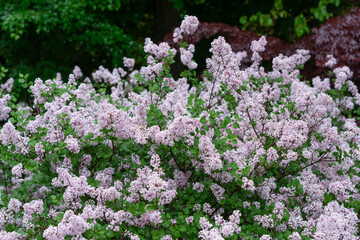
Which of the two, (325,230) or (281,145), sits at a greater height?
(281,145)

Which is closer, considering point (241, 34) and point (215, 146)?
point (215, 146)

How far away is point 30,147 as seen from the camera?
3268 millimetres

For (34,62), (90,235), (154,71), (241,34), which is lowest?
(90,235)

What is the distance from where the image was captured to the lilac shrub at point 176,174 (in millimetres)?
2695

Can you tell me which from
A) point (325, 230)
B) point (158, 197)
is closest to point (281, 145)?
point (325, 230)

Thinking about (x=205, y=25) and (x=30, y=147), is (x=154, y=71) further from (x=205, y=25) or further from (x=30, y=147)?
(x=205, y=25)

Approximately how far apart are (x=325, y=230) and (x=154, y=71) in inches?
79.7

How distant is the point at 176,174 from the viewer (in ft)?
10.4

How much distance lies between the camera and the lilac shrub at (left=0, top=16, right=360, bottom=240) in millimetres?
2695

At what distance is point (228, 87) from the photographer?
366 centimetres

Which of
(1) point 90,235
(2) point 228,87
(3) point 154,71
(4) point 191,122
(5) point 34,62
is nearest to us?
(1) point 90,235

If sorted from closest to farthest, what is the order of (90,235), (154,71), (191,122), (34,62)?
1. (90,235)
2. (191,122)
3. (154,71)
4. (34,62)

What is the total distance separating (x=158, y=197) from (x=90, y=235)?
0.45 meters

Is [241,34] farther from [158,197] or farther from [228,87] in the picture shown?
[158,197]
